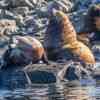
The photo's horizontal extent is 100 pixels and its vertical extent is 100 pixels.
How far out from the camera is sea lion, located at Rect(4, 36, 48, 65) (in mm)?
20531

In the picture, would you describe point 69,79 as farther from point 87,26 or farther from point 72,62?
point 87,26

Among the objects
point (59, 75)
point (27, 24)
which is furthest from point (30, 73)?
point (27, 24)

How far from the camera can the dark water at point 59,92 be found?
15.0m

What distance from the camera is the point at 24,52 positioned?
20.7m

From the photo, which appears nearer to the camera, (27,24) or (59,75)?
(59,75)

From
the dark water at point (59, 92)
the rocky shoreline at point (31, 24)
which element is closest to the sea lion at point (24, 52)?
the rocky shoreline at point (31, 24)

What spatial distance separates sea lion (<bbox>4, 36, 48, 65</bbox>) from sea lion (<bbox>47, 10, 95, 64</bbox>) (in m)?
1.07

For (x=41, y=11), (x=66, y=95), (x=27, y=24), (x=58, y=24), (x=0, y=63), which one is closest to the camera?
(x=66, y=95)

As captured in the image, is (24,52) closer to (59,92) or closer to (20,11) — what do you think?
(59,92)

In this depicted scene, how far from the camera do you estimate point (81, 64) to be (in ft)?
67.7

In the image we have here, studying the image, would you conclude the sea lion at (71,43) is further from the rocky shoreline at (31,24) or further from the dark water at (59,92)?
the dark water at (59,92)

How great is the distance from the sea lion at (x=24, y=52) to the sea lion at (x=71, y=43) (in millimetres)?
1067

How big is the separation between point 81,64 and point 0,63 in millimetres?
2215

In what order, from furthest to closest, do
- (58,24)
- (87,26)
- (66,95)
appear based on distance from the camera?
1. (87,26)
2. (58,24)
3. (66,95)
